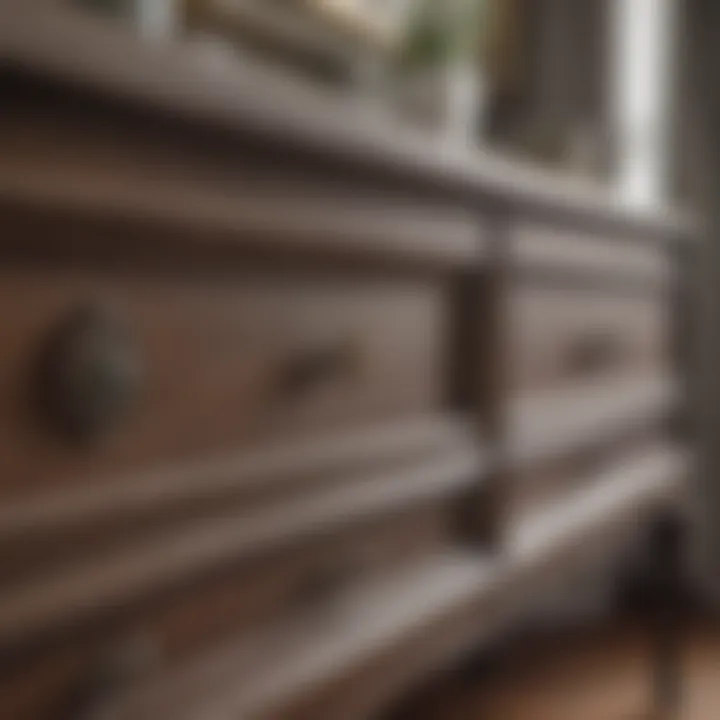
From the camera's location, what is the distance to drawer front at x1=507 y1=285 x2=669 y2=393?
3.42 feet

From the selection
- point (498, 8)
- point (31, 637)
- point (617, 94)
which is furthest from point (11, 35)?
point (617, 94)

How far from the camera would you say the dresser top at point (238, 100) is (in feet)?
1.55

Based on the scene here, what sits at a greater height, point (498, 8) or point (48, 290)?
point (498, 8)

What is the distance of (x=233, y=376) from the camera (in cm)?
65

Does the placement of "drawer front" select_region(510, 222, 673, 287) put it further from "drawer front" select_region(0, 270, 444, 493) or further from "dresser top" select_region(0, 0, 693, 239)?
"drawer front" select_region(0, 270, 444, 493)

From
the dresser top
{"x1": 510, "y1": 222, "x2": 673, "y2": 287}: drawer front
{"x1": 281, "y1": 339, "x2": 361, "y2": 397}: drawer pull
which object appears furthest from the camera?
{"x1": 510, "y1": 222, "x2": 673, "y2": 287}: drawer front

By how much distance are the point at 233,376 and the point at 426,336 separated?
0.26 metres

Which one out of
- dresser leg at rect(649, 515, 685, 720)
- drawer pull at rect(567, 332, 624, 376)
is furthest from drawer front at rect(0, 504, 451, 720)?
dresser leg at rect(649, 515, 685, 720)

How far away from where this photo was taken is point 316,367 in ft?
2.34

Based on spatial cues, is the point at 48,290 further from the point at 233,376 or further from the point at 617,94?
the point at 617,94

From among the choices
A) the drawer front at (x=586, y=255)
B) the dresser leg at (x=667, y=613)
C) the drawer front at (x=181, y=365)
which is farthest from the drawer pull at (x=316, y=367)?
the dresser leg at (x=667, y=613)

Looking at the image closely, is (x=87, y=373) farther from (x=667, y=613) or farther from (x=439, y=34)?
(x=667, y=613)

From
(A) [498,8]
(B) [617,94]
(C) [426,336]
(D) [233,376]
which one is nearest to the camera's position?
(D) [233,376]

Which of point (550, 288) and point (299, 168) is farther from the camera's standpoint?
point (550, 288)
